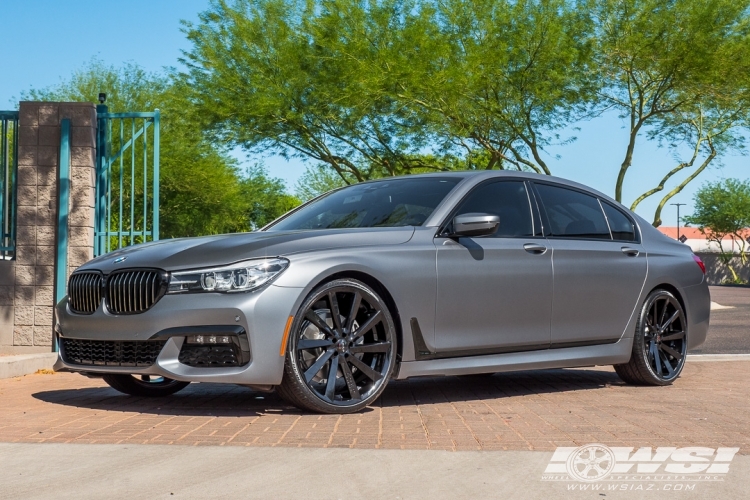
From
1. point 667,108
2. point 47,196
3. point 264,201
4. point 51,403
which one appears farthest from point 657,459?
point 264,201

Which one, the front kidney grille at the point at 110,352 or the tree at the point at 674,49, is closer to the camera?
the front kidney grille at the point at 110,352

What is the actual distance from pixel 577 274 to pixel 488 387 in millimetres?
1257

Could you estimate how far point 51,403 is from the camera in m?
7.70

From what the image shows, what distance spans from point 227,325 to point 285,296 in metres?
0.38

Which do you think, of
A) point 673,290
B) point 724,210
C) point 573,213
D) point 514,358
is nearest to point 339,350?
point 514,358

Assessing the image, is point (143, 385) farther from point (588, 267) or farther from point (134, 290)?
point (588, 267)

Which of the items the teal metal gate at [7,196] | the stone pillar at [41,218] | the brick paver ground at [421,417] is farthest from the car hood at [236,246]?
the teal metal gate at [7,196]

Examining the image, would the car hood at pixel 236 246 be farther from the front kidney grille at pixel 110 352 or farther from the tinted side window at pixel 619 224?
A: the tinted side window at pixel 619 224

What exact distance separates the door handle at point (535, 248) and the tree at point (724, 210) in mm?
79421

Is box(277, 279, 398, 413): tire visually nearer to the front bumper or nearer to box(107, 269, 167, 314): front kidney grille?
the front bumper

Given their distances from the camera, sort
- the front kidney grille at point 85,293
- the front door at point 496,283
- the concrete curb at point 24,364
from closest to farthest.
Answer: the front kidney grille at point 85,293 → the front door at point 496,283 → the concrete curb at point 24,364

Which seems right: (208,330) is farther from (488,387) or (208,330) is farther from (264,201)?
(264,201)

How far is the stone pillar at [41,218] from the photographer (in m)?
11.8

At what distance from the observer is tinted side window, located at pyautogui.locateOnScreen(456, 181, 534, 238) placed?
791 cm
